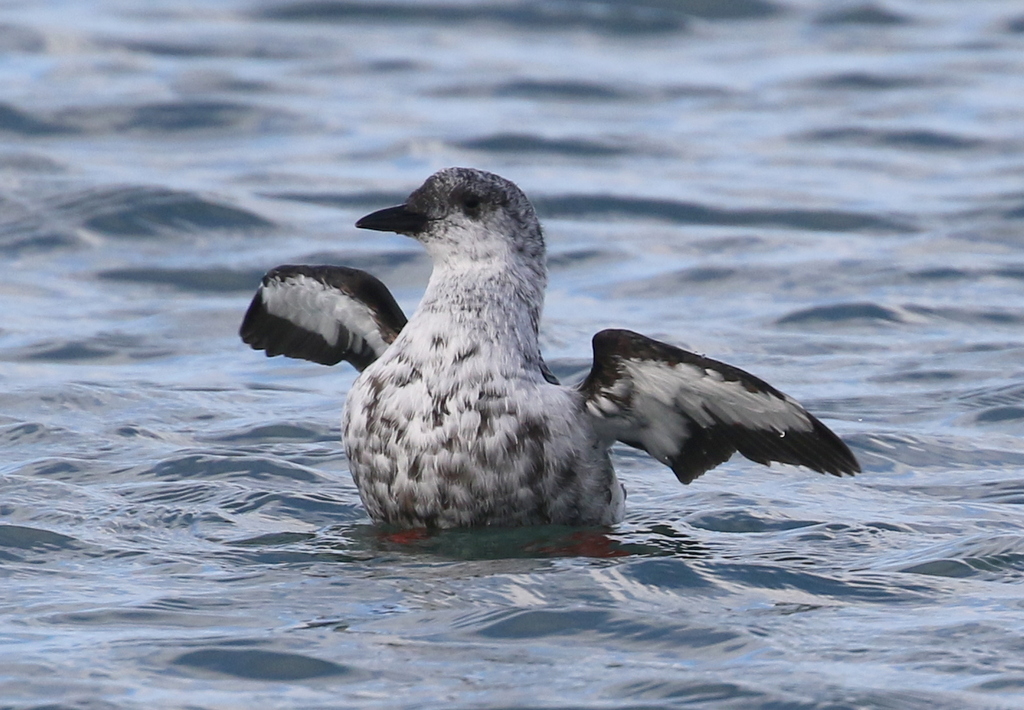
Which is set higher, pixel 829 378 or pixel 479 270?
pixel 479 270

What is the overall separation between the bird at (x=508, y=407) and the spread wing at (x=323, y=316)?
0.54m

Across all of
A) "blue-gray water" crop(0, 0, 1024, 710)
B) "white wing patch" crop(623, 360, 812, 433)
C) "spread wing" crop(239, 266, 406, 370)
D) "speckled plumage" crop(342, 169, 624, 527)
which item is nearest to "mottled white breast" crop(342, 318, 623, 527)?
"speckled plumage" crop(342, 169, 624, 527)

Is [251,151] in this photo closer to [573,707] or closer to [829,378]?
[829,378]

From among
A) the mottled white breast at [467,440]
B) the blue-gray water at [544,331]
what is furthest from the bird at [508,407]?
the blue-gray water at [544,331]

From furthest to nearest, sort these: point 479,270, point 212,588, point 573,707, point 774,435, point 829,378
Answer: point 829,378, point 479,270, point 774,435, point 212,588, point 573,707

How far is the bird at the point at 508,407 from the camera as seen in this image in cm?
663

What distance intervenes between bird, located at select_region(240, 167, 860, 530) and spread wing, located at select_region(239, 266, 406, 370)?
54 cm

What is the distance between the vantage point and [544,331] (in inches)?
442

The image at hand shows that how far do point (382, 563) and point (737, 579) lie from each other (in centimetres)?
131

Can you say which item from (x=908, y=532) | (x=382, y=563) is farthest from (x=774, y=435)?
(x=382, y=563)

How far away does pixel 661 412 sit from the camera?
6.90 metres

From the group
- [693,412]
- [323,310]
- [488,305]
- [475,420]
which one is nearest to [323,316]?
[323,310]

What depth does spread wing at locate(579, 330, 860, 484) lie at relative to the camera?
6.48 meters

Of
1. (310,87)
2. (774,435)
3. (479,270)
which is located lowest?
(774,435)
